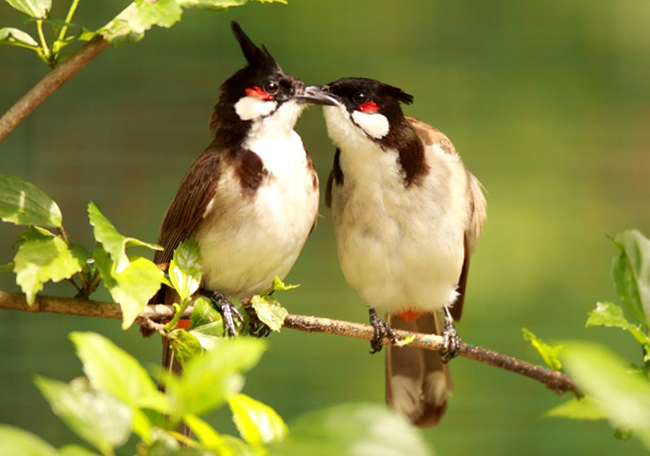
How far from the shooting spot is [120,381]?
387 mm

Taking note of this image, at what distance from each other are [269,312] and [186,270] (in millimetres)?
92

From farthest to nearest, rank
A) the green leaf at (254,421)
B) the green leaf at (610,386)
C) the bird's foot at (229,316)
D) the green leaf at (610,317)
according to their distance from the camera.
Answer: the bird's foot at (229,316) < the green leaf at (610,317) < the green leaf at (254,421) < the green leaf at (610,386)

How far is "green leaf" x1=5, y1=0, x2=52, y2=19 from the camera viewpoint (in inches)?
24.0

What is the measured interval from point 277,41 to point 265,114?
1764 mm

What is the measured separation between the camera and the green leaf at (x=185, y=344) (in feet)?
2.19

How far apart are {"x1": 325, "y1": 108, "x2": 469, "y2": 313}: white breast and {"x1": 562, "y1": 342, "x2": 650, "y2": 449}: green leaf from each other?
28.4 inches

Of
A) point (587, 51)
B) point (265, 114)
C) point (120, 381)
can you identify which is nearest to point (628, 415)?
point (120, 381)

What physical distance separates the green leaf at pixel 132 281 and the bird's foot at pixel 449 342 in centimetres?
54

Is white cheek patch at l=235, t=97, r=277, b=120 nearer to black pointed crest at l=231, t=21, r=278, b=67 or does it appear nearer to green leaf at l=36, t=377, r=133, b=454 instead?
black pointed crest at l=231, t=21, r=278, b=67

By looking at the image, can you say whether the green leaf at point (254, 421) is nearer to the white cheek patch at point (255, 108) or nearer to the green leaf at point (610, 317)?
the green leaf at point (610, 317)

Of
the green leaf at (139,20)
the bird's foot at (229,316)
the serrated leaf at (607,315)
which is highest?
the green leaf at (139,20)

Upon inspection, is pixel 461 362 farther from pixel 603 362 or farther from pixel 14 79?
pixel 603 362

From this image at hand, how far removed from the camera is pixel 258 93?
0.99m

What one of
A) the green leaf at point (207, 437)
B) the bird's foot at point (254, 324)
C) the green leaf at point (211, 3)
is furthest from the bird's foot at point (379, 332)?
the green leaf at point (207, 437)
